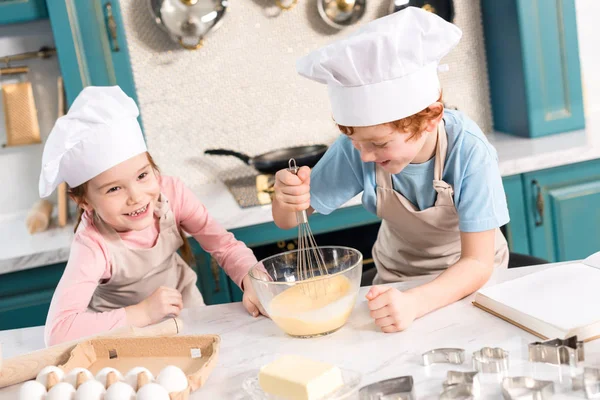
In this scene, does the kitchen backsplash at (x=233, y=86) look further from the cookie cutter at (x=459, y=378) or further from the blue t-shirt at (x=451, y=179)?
the cookie cutter at (x=459, y=378)

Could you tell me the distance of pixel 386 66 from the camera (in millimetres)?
1182

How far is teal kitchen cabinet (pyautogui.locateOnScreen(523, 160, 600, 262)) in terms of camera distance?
2346mm

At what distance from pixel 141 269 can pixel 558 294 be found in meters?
0.97

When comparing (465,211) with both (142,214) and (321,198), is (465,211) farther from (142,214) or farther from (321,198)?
(142,214)

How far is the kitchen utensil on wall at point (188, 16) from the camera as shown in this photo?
241cm

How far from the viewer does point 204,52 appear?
2.56 meters

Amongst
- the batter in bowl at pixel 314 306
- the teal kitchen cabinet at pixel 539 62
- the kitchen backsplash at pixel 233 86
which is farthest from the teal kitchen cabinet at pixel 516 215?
the batter in bowl at pixel 314 306

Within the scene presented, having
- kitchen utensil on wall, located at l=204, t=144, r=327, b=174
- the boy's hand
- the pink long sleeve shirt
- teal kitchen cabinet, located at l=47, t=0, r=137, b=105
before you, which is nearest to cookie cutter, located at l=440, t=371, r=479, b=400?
the boy's hand

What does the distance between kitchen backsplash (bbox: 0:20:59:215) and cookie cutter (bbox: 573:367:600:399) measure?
218 centimetres

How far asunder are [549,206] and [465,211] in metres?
1.15

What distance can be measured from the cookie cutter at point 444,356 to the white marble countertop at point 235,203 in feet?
4.04

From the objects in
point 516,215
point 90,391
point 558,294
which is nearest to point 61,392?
point 90,391

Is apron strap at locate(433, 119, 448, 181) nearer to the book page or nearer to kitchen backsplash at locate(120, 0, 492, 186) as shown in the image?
the book page

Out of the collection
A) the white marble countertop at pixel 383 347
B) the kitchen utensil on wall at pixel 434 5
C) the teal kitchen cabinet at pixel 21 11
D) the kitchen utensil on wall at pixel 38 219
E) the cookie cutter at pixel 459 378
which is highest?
the teal kitchen cabinet at pixel 21 11
